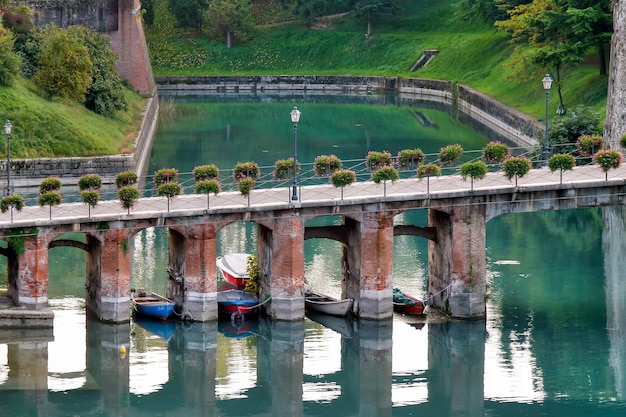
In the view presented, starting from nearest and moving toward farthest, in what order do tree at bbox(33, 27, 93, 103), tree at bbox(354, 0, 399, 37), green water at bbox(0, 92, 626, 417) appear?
green water at bbox(0, 92, 626, 417)
tree at bbox(33, 27, 93, 103)
tree at bbox(354, 0, 399, 37)

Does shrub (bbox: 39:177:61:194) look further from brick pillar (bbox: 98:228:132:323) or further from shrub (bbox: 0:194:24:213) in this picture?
brick pillar (bbox: 98:228:132:323)

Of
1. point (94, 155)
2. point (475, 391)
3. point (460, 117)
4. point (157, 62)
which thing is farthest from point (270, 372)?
point (157, 62)

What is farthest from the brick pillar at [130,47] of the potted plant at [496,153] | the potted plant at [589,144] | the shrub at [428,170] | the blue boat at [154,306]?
the shrub at [428,170]

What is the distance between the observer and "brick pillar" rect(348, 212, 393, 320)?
46625 mm

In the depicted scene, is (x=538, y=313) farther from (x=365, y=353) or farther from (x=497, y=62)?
(x=497, y=62)

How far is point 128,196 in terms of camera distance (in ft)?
150

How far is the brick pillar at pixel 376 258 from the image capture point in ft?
153

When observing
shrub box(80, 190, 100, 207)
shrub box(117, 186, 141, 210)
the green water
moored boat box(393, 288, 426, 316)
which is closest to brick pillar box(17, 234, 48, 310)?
the green water

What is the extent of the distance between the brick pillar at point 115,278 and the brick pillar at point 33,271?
5.31 feet

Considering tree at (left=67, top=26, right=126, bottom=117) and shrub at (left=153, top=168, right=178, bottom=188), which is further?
tree at (left=67, top=26, right=126, bottom=117)

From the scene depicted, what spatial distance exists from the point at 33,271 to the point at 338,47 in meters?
83.6

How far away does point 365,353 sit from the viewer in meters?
45.5

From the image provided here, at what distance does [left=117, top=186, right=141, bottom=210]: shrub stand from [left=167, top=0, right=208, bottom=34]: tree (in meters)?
84.1

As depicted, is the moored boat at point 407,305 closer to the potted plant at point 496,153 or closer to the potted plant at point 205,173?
the potted plant at point 496,153
